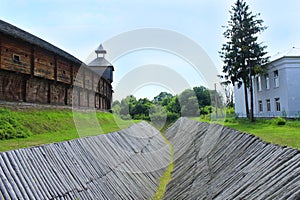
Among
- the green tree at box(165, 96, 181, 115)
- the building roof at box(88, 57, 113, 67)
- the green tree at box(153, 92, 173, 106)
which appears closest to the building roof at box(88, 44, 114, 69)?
the building roof at box(88, 57, 113, 67)

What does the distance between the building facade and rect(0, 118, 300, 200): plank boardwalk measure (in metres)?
9.55

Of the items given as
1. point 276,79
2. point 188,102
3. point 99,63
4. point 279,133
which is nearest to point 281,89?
point 276,79

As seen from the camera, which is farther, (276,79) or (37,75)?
(276,79)

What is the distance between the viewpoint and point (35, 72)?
17188mm

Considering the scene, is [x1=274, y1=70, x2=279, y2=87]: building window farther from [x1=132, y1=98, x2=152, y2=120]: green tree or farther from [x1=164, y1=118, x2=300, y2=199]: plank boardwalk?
[x1=164, y1=118, x2=300, y2=199]: plank boardwalk

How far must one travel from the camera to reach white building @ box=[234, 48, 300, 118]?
70.0ft

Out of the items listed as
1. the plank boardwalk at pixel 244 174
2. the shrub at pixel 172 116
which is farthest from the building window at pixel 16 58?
the shrub at pixel 172 116

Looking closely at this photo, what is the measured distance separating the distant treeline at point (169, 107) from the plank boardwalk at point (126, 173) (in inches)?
948

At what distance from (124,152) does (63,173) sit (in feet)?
13.9

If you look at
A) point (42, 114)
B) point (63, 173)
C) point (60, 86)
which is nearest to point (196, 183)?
point (63, 173)

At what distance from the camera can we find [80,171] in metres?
5.81

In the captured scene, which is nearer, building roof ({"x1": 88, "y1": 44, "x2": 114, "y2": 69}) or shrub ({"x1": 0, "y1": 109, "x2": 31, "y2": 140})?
shrub ({"x1": 0, "y1": 109, "x2": 31, "y2": 140})

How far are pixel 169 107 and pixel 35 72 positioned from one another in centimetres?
2555

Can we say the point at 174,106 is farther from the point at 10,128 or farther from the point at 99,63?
the point at 10,128
